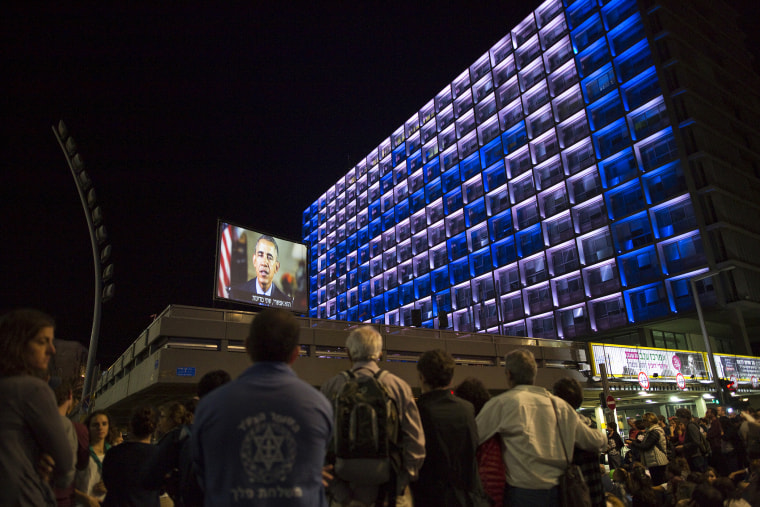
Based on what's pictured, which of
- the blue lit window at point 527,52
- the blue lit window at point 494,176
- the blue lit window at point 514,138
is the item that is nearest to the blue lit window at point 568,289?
the blue lit window at point 494,176

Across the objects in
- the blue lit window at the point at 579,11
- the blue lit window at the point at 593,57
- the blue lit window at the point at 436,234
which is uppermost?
the blue lit window at the point at 579,11

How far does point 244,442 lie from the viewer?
2289 millimetres

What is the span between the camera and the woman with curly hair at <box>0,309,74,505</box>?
8.29ft

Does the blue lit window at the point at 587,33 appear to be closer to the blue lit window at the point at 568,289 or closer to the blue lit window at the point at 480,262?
the blue lit window at the point at 568,289

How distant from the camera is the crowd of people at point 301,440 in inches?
91.6

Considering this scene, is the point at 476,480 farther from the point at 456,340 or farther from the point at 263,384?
the point at 456,340

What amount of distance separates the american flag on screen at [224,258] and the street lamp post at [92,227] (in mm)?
5751

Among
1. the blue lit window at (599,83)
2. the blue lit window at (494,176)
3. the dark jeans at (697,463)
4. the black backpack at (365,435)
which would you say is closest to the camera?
the black backpack at (365,435)

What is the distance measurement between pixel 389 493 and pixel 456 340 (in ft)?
76.1

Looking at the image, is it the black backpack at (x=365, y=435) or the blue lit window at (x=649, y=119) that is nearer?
the black backpack at (x=365, y=435)

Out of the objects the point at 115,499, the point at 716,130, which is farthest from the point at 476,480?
the point at 716,130

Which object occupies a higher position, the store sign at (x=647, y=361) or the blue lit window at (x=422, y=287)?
the blue lit window at (x=422, y=287)

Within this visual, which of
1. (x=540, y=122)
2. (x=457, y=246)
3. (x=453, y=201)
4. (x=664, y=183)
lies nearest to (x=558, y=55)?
(x=540, y=122)

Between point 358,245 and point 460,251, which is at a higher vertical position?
point 358,245
